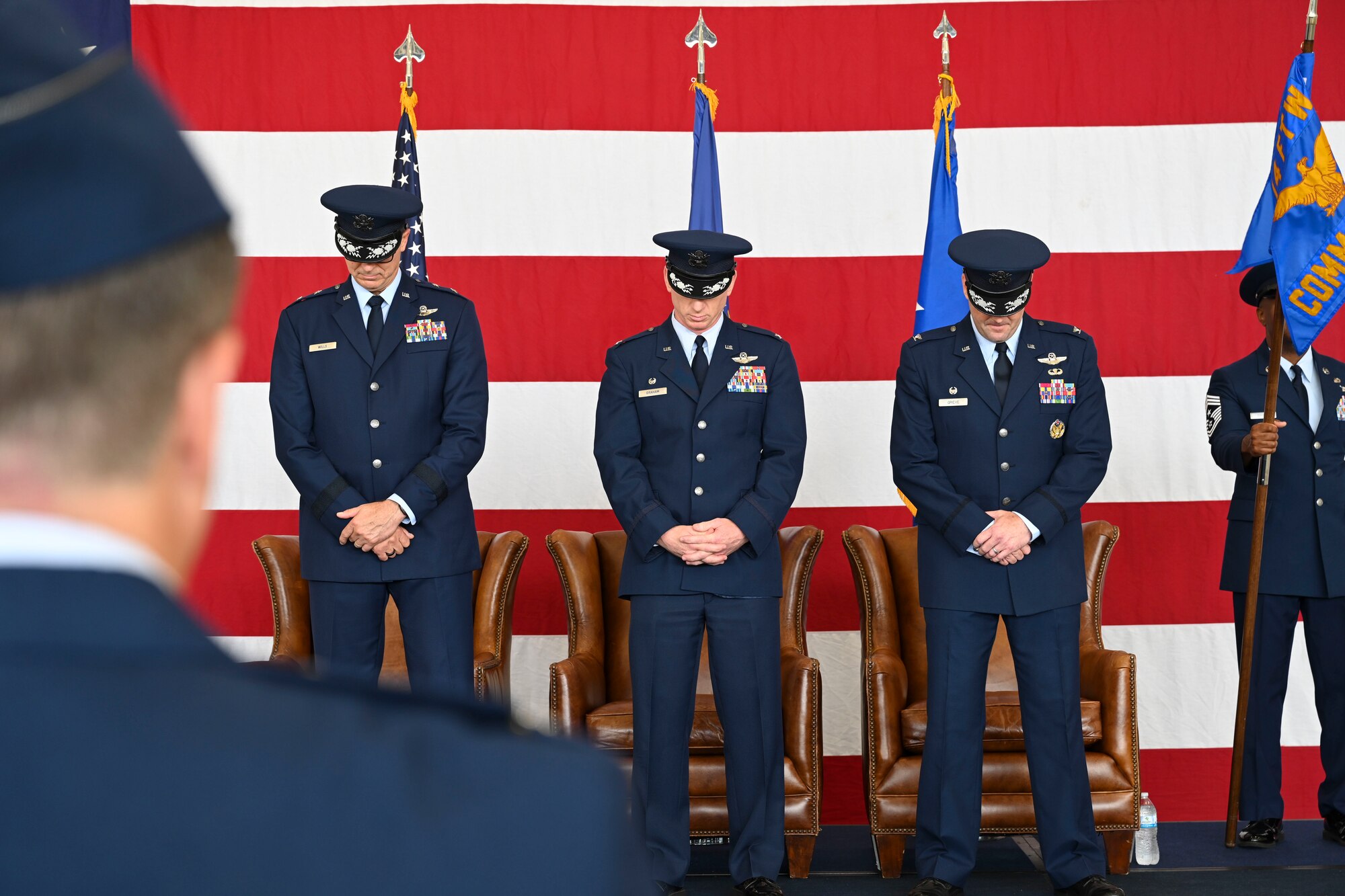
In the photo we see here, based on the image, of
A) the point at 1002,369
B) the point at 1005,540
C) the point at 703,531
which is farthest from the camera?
the point at 1002,369

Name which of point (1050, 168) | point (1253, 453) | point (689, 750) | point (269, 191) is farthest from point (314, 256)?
point (1253, 453)

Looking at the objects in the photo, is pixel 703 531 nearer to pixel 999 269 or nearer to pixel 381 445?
pixel 381 445

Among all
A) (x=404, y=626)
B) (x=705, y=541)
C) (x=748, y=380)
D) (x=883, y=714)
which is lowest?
(x=883, y=714)

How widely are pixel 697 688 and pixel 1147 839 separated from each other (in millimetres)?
1347

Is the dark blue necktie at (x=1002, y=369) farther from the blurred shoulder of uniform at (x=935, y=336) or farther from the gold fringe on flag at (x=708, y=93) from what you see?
the gold fringe on flag at (x=708, y=93)

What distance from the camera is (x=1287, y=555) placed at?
3.67 meters

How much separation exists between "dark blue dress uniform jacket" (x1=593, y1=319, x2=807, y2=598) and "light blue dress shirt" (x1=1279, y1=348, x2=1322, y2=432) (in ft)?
5.07

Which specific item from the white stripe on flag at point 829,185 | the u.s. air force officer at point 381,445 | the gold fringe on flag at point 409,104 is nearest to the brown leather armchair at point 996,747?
the u.s. air force officer at point 381,445

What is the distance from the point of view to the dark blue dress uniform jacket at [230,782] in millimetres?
363

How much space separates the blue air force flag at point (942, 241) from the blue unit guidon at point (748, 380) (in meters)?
0.74

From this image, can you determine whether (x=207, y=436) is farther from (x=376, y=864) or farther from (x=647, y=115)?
(x=647, y=115)

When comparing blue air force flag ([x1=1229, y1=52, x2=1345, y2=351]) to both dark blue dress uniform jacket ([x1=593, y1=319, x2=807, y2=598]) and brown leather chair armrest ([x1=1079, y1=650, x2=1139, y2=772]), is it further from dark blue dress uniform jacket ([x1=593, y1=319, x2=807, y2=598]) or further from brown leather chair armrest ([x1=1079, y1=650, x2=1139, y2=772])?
dark blue dress uniform jacket ([x1=593, y1=319, x2=807, y2=598])

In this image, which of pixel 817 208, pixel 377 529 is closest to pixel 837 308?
pixel 817 208

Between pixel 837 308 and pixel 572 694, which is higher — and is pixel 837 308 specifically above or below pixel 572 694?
above
